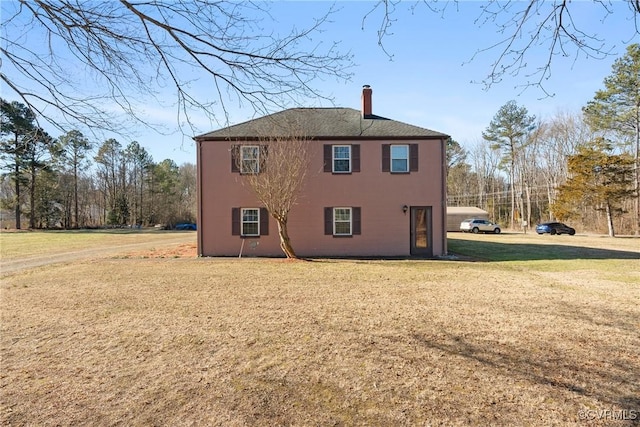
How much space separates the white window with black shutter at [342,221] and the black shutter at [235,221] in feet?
11.4

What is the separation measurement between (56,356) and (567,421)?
508 cm

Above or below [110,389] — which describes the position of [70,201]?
above

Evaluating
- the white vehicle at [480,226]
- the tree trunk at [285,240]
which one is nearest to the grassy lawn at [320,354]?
the tree trunk at [285,240]

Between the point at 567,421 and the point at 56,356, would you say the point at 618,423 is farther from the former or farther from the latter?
the point at 56,356

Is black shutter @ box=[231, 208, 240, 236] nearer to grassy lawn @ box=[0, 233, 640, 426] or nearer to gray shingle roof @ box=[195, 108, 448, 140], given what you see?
gray shingle roof @ box=[195, 108, 448, 140]

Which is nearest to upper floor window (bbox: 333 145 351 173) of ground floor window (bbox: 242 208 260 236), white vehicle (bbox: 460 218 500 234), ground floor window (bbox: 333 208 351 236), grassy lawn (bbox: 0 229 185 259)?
ground floor window (bbox: 333 208 351 236)

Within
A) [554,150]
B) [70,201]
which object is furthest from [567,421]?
[70,201]

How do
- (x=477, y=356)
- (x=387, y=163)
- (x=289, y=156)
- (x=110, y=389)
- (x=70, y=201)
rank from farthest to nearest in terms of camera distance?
(x=70, y=201), (x=387, y=163), (x=289, y=156), (x=477, y=356), (x=110, y=389)

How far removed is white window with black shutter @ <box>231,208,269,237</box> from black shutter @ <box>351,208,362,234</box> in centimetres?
343

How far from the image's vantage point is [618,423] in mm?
2686

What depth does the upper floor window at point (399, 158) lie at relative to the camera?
13898 mm

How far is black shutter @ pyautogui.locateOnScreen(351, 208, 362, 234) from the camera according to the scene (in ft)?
45.8

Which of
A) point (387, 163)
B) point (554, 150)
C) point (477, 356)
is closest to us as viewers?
point (477, 356)
